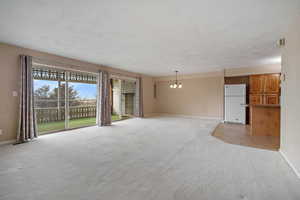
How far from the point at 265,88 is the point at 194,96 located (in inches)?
122

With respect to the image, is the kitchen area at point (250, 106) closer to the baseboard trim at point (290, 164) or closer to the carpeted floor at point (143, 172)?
the baseboard trim at point (290, 164)

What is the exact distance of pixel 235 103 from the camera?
6.37 metres

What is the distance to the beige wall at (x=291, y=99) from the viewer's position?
2197mm

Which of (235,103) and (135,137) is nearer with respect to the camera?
(135,137)

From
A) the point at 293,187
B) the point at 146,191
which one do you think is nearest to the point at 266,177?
the point at 293,187

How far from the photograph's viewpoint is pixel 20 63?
3736 mm

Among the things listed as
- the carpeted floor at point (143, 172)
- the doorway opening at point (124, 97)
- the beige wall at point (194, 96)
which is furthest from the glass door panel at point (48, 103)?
the beige wall at point (194, 96)

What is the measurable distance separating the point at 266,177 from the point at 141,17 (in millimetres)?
3112

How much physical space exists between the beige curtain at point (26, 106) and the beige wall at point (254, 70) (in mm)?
7593

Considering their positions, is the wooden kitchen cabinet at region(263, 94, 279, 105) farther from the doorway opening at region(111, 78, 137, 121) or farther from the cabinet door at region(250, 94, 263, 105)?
the doorway opening at region(111, 78, 137, 121)

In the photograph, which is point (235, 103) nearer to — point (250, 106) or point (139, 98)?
point (250, 106)

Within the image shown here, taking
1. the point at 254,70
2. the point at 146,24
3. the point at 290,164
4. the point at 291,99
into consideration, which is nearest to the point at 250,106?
the point at 291,99

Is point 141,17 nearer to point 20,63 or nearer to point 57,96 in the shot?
point 20,63

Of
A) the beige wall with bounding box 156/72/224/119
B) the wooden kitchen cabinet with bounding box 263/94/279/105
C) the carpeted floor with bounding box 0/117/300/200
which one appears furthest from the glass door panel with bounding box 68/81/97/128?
the wooden kitchen cabinet with bounding box 263/94/279/105
